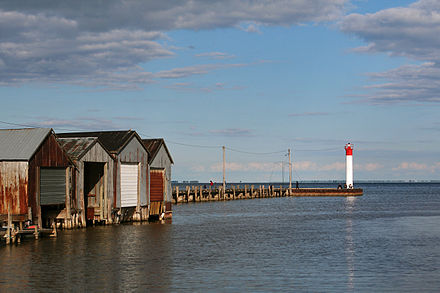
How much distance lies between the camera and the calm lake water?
80.4 feet

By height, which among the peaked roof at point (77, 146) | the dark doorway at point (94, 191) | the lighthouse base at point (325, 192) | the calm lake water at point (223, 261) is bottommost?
the calm lake water at point (223, 261)

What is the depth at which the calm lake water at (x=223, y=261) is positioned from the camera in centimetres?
2452

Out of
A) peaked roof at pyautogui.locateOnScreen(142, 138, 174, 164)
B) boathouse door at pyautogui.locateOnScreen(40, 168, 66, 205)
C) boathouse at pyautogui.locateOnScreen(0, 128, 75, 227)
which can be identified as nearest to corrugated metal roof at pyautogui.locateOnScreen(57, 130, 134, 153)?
peaked roof at pyautogui.locateOnScreen(142, 138, 174, 164)

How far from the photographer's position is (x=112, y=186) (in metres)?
49.5

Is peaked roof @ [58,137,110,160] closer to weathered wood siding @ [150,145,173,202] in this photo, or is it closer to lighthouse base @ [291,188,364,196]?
weathered wood siding @ [150,145,173,202]

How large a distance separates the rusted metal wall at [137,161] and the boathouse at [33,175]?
5.74 m

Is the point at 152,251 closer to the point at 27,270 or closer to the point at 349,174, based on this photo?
the point at 27,270

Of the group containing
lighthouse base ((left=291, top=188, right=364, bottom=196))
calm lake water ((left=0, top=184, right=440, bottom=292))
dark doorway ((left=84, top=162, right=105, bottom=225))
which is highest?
dark doorway ((left=84, top=162, right=105, bottom=225))

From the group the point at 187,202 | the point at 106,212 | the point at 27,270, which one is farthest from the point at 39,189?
the point at 187,202

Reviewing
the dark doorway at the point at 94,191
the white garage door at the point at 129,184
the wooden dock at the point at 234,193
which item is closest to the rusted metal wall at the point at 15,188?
the dark doorway at the point at 94,191

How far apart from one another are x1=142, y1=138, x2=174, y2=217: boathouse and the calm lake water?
620 cm

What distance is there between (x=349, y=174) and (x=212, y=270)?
378 feet

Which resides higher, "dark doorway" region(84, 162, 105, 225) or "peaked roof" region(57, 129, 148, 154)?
"peaked roof" region(57, 129, 148, 154)

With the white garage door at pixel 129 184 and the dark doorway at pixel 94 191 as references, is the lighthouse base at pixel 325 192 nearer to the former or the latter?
the white garage door at pixel 129 184
